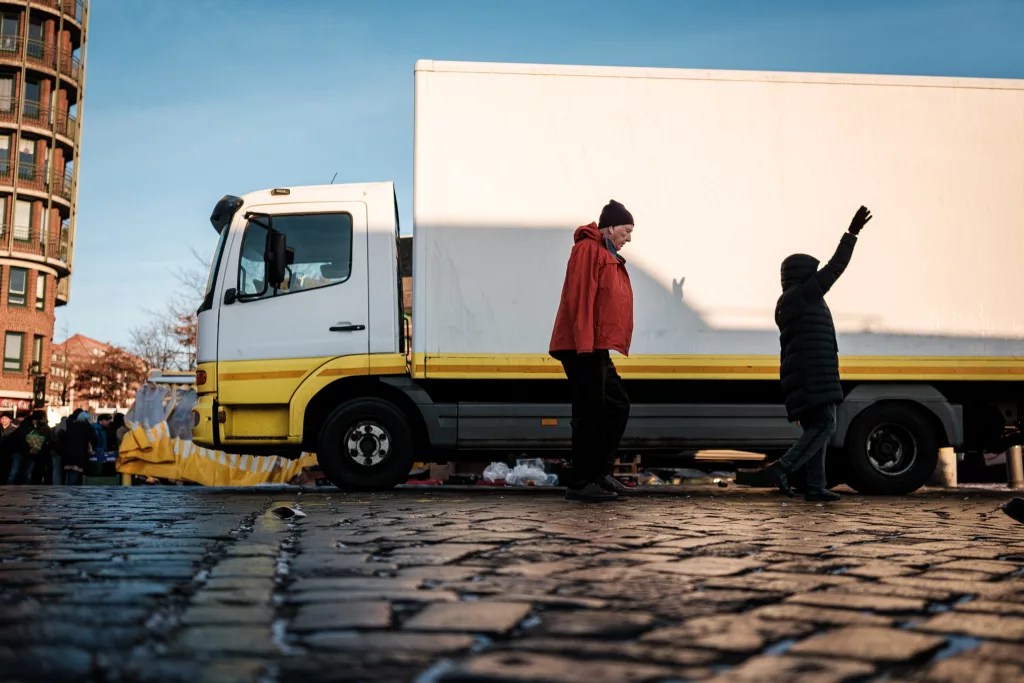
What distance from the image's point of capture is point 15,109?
164ft

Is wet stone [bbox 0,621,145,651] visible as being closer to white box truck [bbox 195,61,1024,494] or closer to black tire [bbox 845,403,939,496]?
white box truck [bbox 195,61,1024,494]

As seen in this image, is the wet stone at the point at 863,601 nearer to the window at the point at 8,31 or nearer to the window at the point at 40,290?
the window at the point at 40,290

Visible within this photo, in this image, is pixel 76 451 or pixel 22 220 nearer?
pixel 76 451

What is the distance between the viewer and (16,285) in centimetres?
5028

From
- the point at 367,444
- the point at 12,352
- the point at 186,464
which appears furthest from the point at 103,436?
the point at 12,352

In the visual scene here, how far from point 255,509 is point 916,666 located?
5.16m

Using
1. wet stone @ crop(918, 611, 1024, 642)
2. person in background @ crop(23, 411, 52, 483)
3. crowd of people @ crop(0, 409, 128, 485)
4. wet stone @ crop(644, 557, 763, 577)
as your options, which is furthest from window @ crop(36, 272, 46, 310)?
wet stone @ crop(918, 611, 1024, 642)

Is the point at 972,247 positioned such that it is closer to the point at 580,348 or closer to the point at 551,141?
the point at 551,141

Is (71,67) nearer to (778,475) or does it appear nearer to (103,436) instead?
(103,436)

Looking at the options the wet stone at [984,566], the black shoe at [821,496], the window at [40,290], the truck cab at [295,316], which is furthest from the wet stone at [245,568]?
the window at [40,290]

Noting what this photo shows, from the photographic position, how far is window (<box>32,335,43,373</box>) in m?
50.0

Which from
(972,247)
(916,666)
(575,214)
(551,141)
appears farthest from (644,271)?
(916,666)

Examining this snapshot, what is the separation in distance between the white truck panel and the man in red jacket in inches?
67.4

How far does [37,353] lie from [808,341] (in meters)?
48.8
